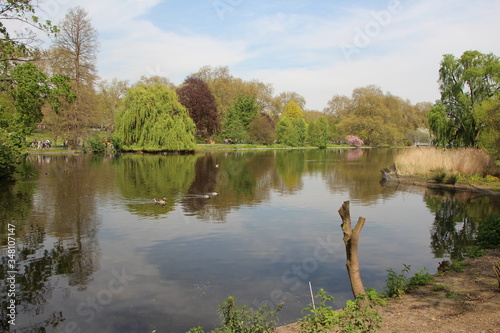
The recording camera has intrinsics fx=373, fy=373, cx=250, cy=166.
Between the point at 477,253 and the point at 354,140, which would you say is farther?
the point at 354,140

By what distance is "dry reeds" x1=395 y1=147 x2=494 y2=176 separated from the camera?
2286 cm

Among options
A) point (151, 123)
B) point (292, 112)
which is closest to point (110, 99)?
point (151, 123)

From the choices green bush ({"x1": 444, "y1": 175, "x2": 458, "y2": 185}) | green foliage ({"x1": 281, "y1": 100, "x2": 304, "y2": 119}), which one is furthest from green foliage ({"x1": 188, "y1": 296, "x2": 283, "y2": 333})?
green foliage ({"x1": 281, "y1": 100, "x2": 304, "y2": 119})

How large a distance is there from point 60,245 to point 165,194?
861cm

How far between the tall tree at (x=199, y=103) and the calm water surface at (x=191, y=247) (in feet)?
171

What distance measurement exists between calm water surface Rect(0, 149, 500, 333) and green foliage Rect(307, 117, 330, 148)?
69957 mm

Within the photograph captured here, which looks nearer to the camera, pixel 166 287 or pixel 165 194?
pixel 166 287

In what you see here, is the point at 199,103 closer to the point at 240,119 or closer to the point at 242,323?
the point at 240,119

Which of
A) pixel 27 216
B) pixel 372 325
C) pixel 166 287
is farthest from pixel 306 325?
pixel 27 216

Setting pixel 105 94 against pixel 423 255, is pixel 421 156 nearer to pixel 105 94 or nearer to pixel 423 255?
pixel 423 255

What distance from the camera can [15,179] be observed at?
22.8m

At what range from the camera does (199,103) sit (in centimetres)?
7150

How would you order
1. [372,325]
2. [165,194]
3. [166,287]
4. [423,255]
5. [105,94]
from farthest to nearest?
[105,94] → [165,194] → [423,255] → [166,287] → [372,325]

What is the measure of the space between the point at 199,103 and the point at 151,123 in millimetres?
21313
